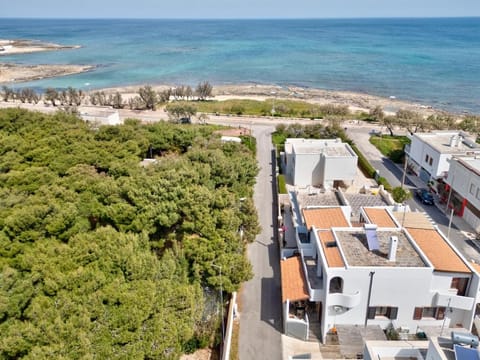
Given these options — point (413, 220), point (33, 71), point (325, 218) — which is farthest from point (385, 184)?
point (33, 71)

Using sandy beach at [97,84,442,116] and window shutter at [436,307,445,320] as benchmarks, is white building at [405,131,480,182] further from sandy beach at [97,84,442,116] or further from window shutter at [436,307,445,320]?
sandy beach at [97,84,442,116]

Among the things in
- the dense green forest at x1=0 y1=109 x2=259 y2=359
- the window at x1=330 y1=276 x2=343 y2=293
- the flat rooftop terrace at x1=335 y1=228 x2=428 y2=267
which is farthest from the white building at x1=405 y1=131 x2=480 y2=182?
the window at x1=330 y1=276 x2=343 y2=293

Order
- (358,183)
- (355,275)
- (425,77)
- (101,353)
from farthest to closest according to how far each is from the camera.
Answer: (425,77) < (358,183) < (355,275) < (101,353)

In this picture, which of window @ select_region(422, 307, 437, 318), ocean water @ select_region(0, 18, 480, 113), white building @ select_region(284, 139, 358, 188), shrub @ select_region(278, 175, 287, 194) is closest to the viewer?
window @ select_region(422, 307, 437, 318)

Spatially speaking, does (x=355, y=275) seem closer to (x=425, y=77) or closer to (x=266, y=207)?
(x=266, y=207)

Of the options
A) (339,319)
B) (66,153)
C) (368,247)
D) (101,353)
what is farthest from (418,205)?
(66,153)

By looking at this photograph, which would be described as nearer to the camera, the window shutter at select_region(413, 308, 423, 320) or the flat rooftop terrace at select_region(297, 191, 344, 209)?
the window shutter at select_region(413, 308, 423, 320)

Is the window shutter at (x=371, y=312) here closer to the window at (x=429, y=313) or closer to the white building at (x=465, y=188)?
the window at (x=429, y=313)
